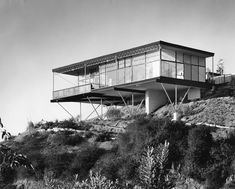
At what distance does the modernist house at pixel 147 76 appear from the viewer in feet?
119

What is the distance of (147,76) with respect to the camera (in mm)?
36375

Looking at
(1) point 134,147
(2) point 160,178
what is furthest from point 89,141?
(2) point 160,178

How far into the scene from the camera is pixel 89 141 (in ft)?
113

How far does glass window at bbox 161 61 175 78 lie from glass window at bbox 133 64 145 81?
5.72ft

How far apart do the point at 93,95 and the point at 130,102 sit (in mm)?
3450

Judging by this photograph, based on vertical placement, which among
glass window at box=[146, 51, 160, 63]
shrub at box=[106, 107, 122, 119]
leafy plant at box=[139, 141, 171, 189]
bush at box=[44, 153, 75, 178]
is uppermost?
glass window at box=[146, 51, 160, 63]

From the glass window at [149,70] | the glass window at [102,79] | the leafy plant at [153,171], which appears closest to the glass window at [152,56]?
the glass window at [149,70]

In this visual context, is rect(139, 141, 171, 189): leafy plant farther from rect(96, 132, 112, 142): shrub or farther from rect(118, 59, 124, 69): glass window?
rect(118, 59, 124, 69): glass window

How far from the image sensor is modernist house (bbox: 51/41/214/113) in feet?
119

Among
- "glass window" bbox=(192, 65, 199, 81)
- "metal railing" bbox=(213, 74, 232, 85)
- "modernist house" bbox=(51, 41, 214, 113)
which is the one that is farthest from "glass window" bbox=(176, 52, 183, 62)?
"metal railing" bbox=(213, 74, 232, 85)

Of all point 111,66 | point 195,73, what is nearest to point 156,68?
point 195,73

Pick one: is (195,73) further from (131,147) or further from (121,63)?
(131,147)

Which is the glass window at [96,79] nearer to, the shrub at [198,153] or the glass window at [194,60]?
the glass window at [194,60]

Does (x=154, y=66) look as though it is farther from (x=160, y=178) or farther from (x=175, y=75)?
(x=160, y=178)
